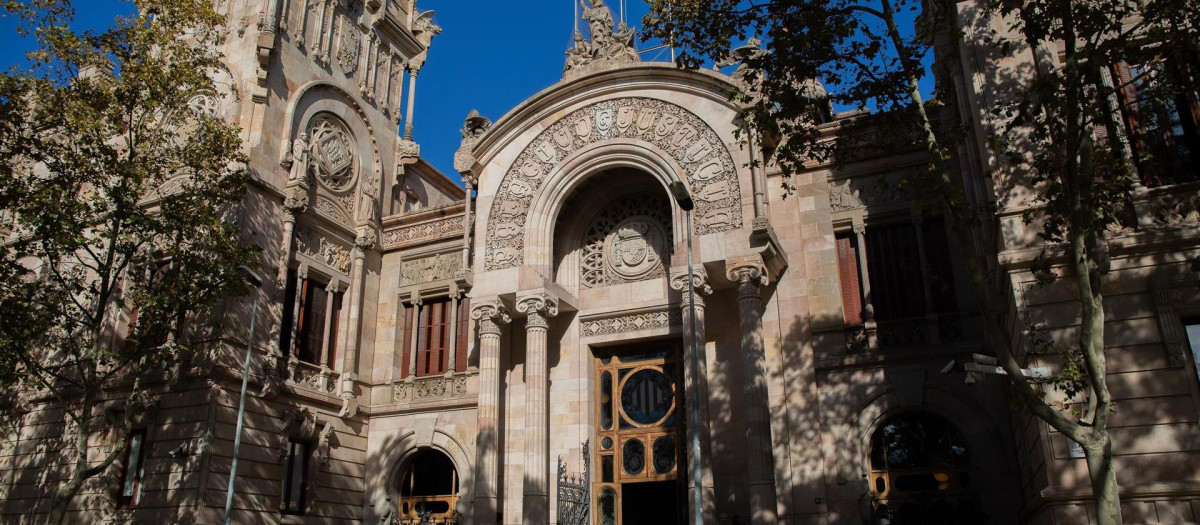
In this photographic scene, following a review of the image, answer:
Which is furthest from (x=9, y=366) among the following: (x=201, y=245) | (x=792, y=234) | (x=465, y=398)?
(x=792, y=234)

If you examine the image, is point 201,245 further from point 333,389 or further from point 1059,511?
point 1059,511

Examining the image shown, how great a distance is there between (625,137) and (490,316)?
534 centimetres

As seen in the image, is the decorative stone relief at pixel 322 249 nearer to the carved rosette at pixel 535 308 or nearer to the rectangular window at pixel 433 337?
the rectangular window at pixel 433 337

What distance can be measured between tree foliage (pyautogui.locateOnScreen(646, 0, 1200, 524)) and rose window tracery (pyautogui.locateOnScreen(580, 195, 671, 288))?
23.8 ft

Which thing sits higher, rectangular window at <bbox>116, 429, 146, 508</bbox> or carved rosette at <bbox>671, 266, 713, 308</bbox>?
carved rosette at <bbox>671, 266, 713, 308</bbox>

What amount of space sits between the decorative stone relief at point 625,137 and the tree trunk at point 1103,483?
9.76 metres

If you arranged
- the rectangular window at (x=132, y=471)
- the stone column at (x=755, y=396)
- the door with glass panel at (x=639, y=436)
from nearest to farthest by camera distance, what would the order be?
1. the stone column at (x=755, y=396)
2. the rectangular window at (x=132, y=471)
3. the door with glass panel at (x=639, y=436)

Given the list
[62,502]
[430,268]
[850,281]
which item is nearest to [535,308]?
[430,268]

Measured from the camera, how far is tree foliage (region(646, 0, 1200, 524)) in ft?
32.7

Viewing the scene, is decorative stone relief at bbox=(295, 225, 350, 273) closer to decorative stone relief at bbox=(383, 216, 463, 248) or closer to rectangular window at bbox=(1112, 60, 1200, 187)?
decorative stone relief at bbox=(383, 216, 463, 248)

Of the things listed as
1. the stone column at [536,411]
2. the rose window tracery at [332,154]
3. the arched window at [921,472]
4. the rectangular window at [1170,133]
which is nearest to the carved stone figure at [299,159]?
the rose window tracery at [332,154]

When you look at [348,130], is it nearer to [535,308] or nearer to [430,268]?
[430,268]

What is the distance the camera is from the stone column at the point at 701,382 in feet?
54.7

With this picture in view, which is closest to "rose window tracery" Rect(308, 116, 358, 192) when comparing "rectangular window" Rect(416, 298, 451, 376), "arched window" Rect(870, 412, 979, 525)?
"rectangular window" Rect(416, 298, 451, 376)
